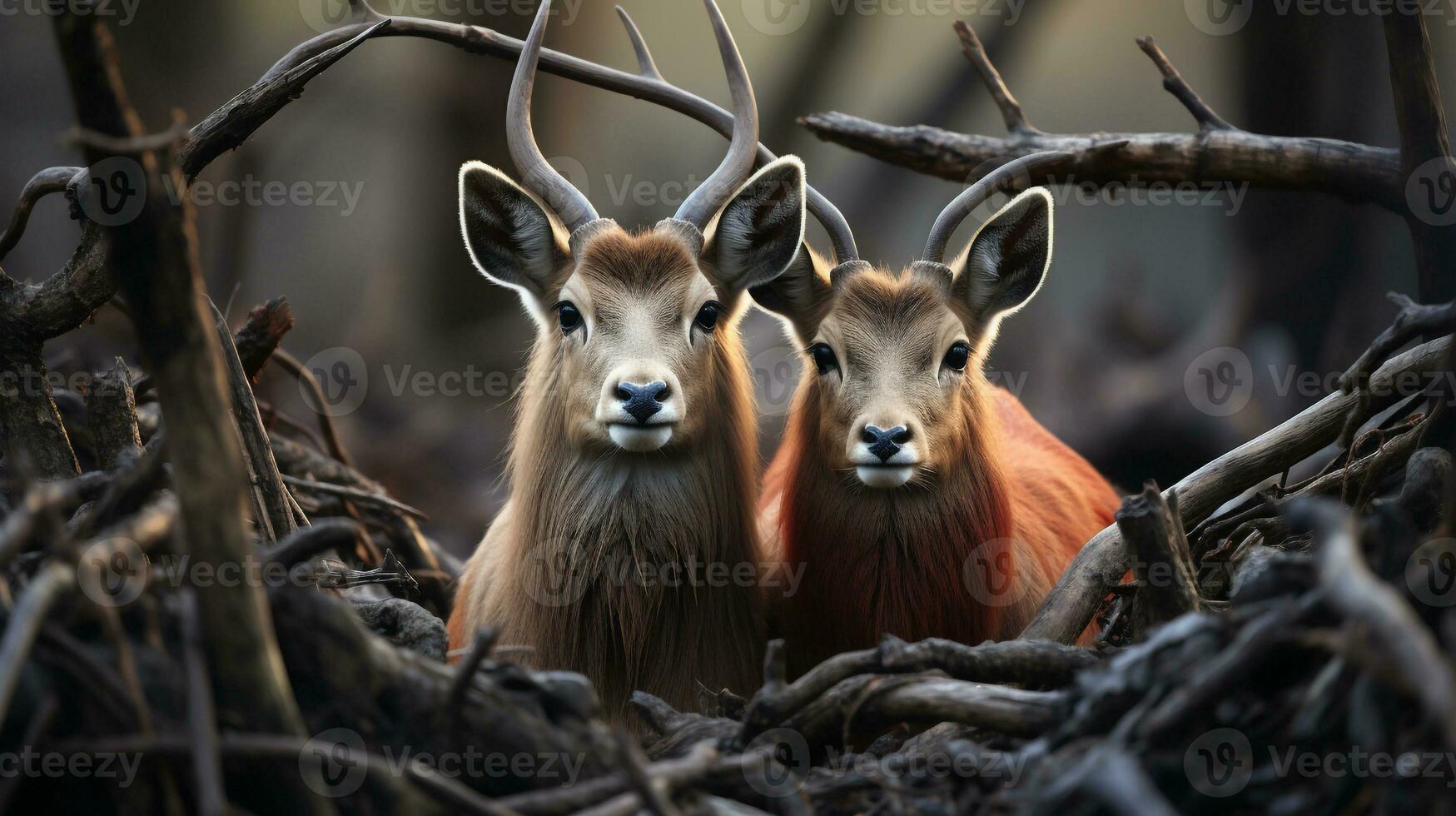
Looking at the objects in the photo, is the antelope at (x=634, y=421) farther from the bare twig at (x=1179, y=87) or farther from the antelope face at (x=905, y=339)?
the bare twig at (x=1179, y=87)

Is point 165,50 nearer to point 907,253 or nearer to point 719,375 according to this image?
point 907,253

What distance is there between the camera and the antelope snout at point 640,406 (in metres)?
4.14

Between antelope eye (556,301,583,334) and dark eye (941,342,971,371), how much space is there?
56.2 inches

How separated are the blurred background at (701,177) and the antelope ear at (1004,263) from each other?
4.10 m

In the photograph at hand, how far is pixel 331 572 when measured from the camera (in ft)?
13.3

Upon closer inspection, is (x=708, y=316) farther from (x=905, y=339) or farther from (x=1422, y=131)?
(x=1422, y=131)

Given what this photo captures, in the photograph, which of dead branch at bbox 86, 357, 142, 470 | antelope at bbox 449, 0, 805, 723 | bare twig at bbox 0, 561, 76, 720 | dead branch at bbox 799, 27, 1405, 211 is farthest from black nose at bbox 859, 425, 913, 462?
bare twig at bbox 0, 561, 76, 720

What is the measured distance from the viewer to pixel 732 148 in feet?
16.3

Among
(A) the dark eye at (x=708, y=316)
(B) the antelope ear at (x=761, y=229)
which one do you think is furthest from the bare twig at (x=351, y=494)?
(B) the antelope ear at (x=761, y=229)

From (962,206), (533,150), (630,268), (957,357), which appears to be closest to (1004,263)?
(962,206)

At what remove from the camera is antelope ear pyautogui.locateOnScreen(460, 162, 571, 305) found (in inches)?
190

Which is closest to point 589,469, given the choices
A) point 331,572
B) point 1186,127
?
point 331,572

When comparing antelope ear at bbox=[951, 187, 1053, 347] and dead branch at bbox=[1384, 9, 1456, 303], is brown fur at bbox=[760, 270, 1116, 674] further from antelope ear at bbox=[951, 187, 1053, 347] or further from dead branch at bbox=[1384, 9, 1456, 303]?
dead branch at bbox=[1384, 9, 1456, 303]

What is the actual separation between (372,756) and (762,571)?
2.69m
